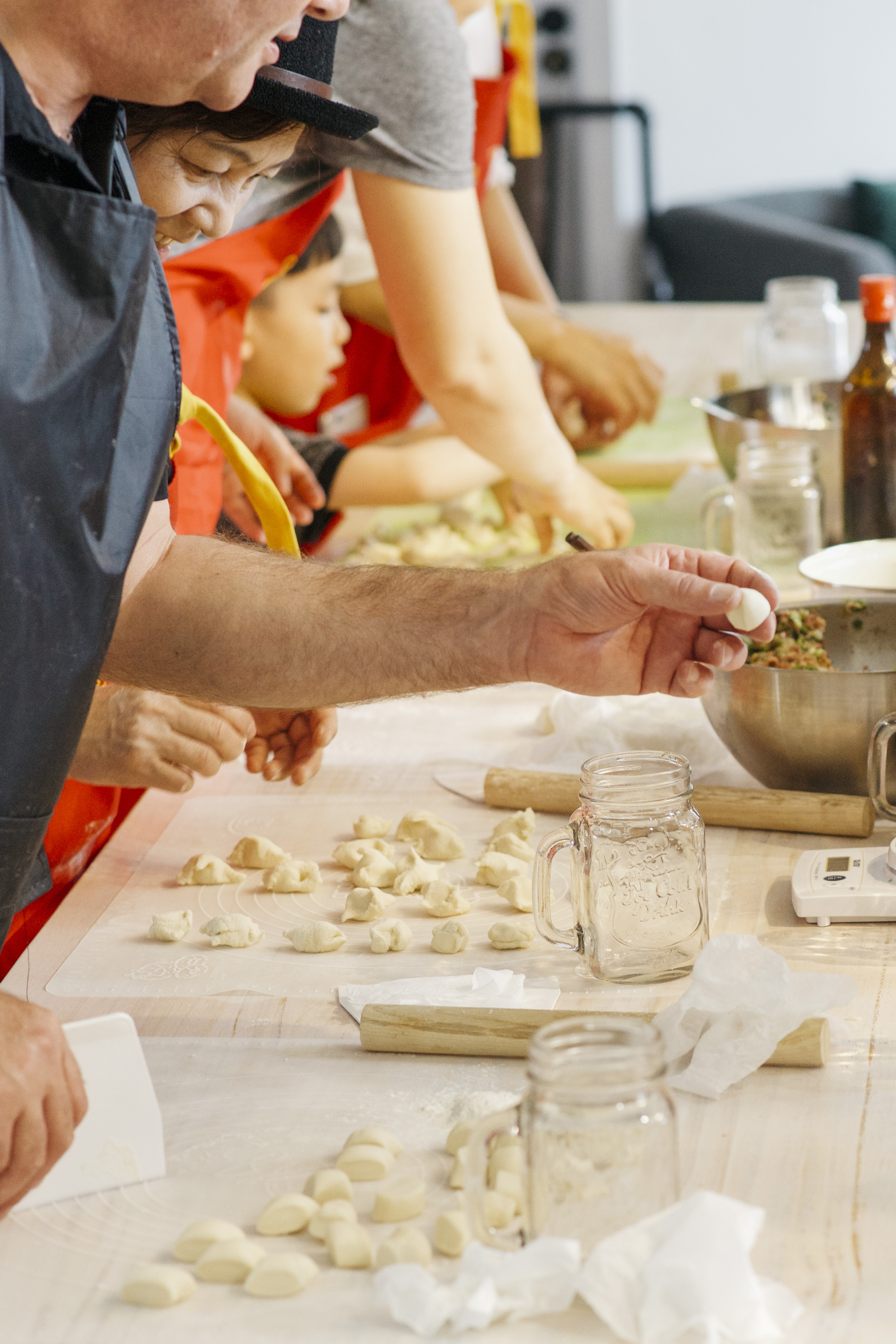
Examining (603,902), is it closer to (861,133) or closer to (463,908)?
(463,908)

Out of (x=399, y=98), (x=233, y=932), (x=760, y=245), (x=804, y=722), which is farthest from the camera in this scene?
(x=760, y=245)

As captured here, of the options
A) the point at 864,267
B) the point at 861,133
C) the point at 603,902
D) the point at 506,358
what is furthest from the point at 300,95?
the point at 861,133

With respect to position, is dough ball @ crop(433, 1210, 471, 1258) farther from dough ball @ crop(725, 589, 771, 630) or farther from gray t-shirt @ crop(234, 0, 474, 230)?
gray t-shirt @ crop(234, 0, 474, 230)

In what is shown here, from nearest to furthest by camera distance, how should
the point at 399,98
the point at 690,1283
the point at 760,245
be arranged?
1. the point at 690,1283
2. the point at 399,98
3. the point at 760,245

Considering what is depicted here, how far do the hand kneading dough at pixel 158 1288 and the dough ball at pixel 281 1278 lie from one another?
0.11ft

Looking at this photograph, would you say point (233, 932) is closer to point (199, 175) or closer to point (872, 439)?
point (199, 175)

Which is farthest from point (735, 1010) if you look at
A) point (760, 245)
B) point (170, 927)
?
point (760, 245)

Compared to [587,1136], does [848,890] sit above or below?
below

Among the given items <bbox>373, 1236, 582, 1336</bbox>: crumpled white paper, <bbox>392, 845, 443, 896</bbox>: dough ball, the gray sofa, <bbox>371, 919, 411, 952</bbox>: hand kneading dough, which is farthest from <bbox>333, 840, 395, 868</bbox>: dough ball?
the gray sofa

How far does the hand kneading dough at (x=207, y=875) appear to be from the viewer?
4.14 ft

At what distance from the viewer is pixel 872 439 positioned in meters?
1.83

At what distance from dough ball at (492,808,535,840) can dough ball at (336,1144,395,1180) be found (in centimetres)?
50

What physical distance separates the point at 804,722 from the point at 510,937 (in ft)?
1.14

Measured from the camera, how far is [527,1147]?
0.71 meters
